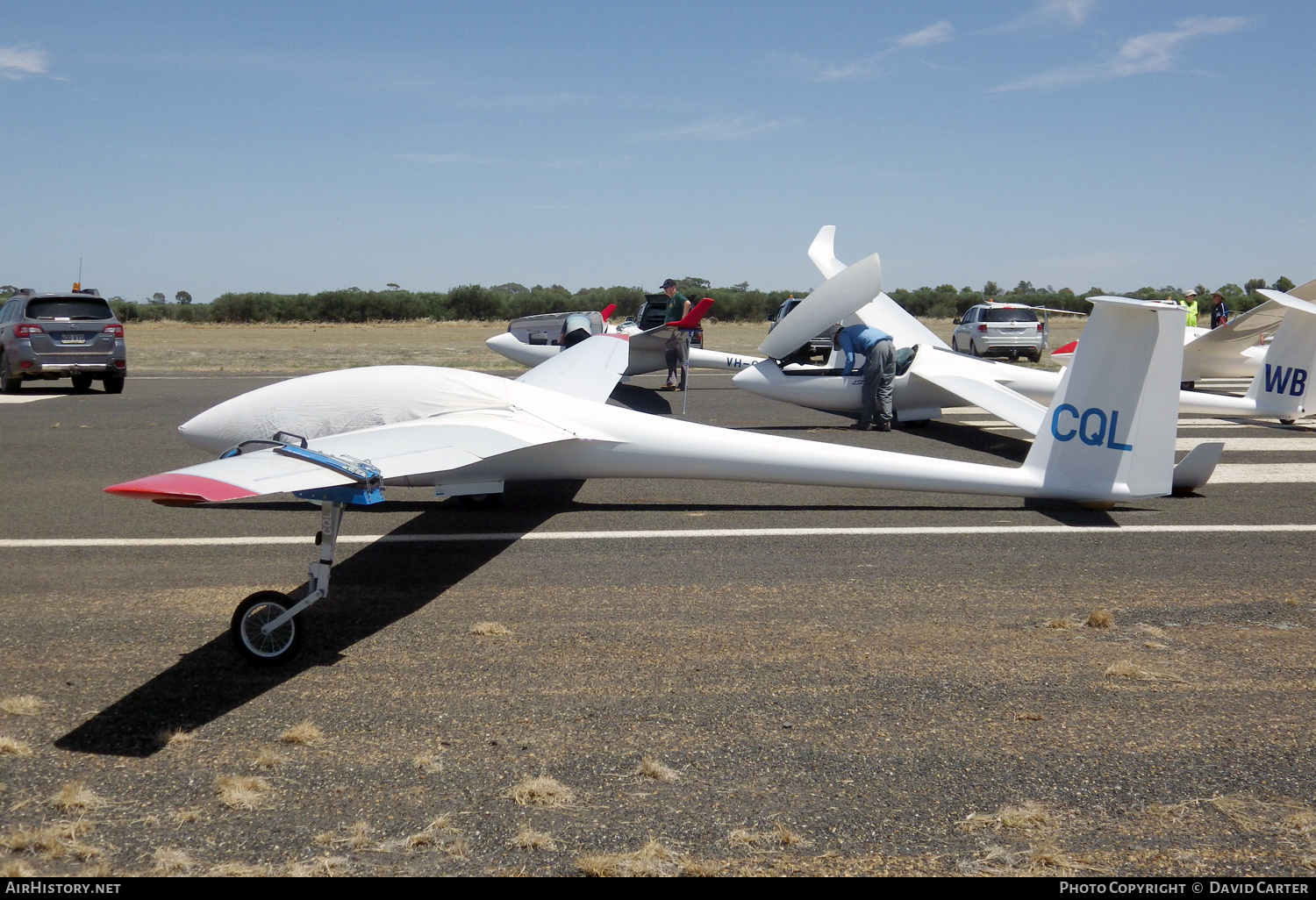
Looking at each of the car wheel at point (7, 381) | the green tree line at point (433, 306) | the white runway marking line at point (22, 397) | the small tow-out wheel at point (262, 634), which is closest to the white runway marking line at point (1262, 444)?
the small tow-out wheel at point (262, 634)

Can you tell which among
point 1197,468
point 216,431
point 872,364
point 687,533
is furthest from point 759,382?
point 216,431

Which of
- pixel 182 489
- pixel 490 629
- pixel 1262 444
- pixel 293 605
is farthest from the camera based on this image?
pixel 1262 444

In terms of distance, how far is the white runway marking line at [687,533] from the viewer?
7.73 metres

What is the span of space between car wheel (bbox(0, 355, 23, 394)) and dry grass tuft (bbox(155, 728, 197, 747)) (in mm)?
18057

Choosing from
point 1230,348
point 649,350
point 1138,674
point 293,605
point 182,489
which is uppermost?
point 1230,348

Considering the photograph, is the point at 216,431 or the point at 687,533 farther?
the point at 687,533

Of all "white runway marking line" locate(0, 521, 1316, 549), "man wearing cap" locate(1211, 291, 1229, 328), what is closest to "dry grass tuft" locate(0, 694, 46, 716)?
"white runway marking line" locate(0, 521, 1316, 549)

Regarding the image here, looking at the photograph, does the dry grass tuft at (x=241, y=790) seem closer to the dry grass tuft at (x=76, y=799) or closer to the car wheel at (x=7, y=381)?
the dry grass tuft at (x=76, y=799)

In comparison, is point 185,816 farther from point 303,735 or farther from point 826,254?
point 826,254

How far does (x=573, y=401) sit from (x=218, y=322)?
71.6m

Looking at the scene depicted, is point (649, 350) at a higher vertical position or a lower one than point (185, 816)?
higher

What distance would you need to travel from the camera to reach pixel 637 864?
3.32m

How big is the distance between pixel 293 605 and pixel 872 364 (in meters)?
10.1

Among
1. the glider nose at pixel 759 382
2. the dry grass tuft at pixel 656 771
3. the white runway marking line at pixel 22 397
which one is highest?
the glider nose at pixel 759 382
